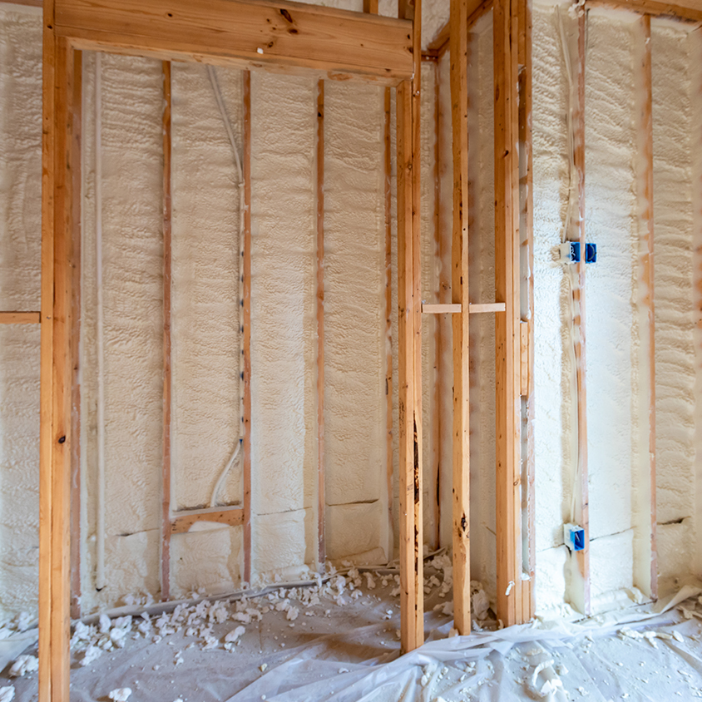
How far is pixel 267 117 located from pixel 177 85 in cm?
45

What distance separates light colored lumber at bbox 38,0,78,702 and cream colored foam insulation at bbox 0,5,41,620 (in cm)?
71

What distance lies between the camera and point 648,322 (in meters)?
2.25

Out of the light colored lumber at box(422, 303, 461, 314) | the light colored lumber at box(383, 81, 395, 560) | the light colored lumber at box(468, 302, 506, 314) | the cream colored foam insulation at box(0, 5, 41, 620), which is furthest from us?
the light colored lumber at box(383, 81, 395, 560)

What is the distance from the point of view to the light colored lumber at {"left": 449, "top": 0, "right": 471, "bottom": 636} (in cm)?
192

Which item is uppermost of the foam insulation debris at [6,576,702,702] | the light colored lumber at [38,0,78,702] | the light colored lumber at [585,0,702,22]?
the light colored lumber at [585,0,702,22]

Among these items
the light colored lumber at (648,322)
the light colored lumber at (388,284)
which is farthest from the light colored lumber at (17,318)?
the light colored lumber at (648,322)

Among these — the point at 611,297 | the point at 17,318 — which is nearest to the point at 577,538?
the point at 611,297

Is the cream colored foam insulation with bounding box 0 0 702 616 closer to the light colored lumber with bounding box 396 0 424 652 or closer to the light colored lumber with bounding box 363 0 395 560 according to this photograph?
the light colored lumber with bounding box 363 0 395 560

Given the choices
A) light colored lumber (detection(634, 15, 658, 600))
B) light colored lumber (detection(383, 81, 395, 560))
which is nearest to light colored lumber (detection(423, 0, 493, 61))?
light colored lumber (detection(383, 81, 395, 560))

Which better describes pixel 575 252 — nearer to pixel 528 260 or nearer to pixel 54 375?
pixel 528 260

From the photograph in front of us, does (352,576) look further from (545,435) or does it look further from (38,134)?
(38,134)

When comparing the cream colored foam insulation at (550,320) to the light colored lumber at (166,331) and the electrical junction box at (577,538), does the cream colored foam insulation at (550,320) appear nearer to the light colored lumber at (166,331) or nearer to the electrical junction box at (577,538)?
the electrical junction box at (577,538)

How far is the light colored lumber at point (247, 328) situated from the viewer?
2350mm

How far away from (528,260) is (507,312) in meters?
0.26
